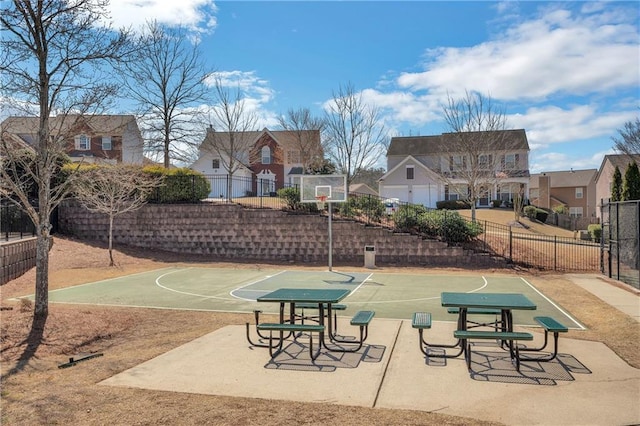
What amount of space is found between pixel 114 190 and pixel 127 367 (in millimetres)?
15356

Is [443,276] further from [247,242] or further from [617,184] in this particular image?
[617,184]

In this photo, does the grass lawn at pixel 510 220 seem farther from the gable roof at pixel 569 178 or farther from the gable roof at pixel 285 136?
the gable roof at pixel 569 178

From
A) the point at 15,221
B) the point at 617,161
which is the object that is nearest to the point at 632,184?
the point at 617,161

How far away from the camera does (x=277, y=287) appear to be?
14.6 meters

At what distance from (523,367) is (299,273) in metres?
12.5

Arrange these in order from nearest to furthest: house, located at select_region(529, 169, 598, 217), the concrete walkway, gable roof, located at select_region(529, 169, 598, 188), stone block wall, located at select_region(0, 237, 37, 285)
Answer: the concrete walkway < stone block wall, located at select_region(0, 237, 37, 285) < house, located at select_region(529, 169, 598, 217) < gable roof, located at select_region(529, 169, 598, 188)

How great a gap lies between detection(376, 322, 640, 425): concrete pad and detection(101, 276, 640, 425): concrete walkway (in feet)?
0.04

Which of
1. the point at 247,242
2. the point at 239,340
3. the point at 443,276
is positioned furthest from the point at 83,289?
the point at 443,276

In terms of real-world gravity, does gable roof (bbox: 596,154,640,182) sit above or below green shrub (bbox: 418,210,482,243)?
above

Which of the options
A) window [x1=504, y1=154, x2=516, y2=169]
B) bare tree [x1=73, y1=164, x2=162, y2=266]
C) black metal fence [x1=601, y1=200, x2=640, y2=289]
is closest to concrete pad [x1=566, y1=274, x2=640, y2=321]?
black metal fence [x1=601, y1=200, x2=640, y2=289]

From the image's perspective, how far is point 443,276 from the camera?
57.0 feet

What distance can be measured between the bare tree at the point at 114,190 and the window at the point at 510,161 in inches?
1238

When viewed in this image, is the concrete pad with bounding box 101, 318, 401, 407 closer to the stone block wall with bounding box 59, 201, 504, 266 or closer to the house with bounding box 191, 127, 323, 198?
the stone block wall with bounding box 59, 201, 504, 266

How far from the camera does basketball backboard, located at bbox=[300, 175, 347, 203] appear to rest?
2049 cm
